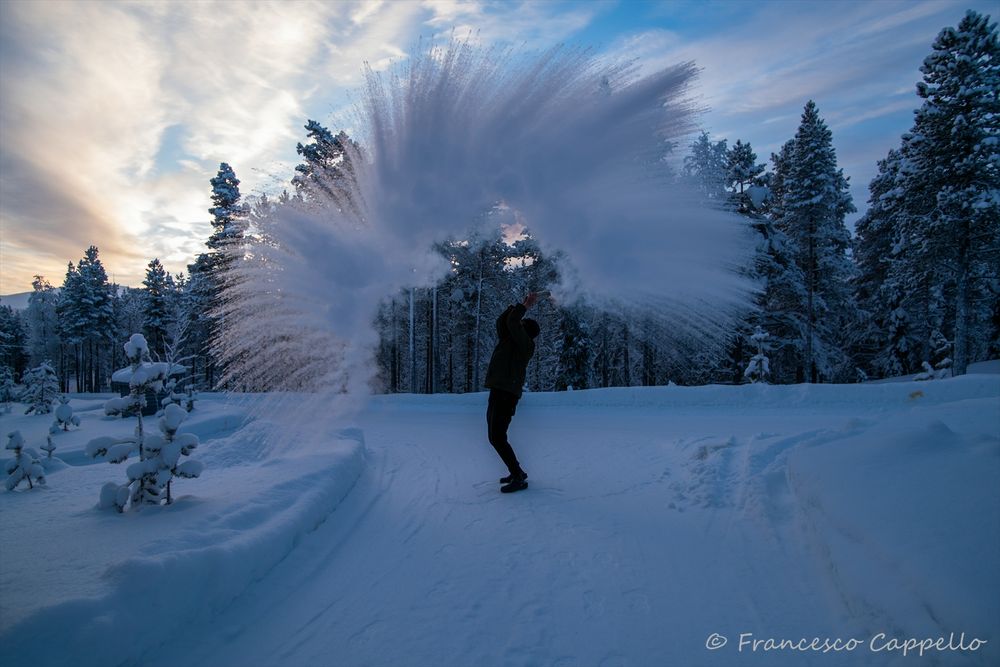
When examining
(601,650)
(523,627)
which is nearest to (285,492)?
(523,627)

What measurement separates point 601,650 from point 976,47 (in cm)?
2837

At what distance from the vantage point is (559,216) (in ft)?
21.3

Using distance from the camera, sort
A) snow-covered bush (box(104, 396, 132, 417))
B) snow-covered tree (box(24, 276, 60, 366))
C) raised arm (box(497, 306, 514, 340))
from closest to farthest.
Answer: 1. snow-covered bush (box(104, 396, 132, 417))
2. raised arm (box(497, 306, 514, 340))
3. snow-covered tree (box(24, 276, 60, 366))

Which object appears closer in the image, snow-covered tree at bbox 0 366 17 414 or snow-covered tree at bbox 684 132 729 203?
snow-covered tree at bbox 684 132 729 203

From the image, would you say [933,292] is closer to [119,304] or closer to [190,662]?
[190,662]

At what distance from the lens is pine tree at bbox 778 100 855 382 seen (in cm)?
2289

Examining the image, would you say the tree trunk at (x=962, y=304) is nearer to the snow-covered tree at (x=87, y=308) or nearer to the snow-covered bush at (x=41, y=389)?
the snow-covered bush at (x=41, y=389)

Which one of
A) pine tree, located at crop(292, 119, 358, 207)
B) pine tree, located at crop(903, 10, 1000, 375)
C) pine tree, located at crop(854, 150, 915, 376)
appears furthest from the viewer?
pine tree, located at crop(854, 150, 915, 376)

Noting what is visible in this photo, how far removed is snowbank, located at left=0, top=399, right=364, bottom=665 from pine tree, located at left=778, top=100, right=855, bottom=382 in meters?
24.6

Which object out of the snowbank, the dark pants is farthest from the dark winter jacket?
the snowbank

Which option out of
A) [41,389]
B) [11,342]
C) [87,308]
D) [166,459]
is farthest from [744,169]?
[11,342]

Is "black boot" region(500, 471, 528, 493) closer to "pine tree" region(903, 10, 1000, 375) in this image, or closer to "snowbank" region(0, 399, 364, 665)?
"snowbank" region(0, 399, 364, 665)

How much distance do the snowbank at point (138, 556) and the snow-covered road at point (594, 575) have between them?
0.19m

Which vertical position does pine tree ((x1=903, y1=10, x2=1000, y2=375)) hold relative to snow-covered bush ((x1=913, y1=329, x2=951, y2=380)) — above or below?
above
